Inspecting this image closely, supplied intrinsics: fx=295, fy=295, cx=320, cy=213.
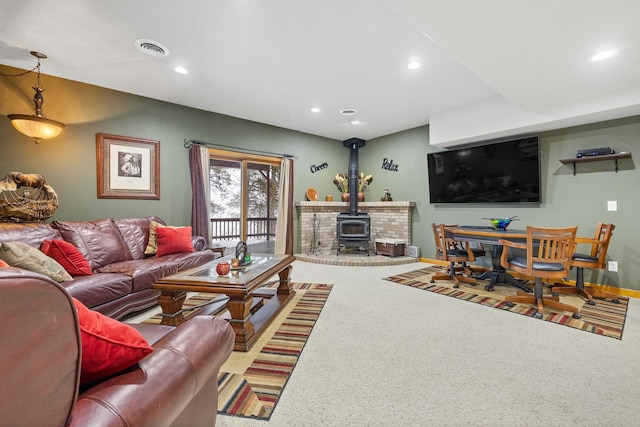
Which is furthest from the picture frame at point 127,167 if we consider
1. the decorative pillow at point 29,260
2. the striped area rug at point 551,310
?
the striped area rug at point 551,310

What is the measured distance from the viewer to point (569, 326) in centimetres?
261

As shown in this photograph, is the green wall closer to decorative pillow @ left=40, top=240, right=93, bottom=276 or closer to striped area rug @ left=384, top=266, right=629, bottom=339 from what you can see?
striped area rug @ left=384, top=266, right=629, bottom=339

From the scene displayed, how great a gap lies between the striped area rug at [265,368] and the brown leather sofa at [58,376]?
2.68ft

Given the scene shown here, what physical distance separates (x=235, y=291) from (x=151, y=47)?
2636 millimetres

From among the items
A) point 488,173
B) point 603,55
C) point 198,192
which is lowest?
point 198,192

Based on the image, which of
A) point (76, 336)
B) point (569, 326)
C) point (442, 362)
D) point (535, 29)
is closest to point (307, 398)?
point (442, 362)

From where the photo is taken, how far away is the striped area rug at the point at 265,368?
1.59 metres

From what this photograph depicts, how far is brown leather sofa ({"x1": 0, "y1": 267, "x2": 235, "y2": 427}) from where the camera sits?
503 millimetres

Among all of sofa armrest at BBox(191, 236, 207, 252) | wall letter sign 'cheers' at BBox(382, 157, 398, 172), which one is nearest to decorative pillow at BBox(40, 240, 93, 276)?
sofa armrest at BBox(191, 236, 207, 252)

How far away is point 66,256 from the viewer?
8.65 ft

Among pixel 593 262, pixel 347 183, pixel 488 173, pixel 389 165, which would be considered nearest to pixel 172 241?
pixel 347 183

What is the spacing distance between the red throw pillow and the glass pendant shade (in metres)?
1.56

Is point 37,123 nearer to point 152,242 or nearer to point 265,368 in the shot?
point 152,242

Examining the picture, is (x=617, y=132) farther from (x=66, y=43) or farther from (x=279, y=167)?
(x=66, y=43)
